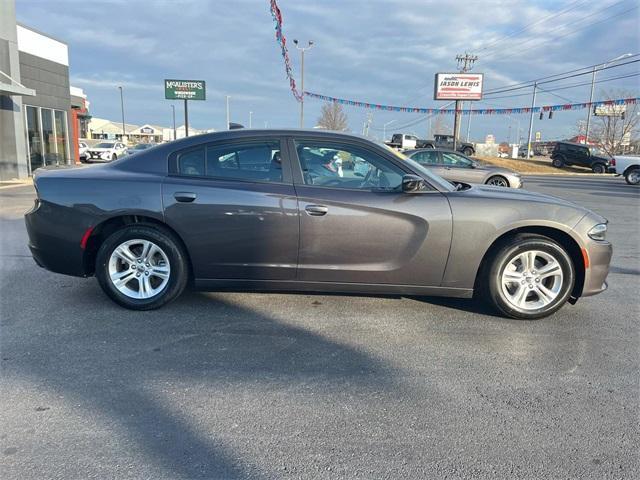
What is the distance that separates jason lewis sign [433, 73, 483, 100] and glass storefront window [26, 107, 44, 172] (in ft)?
94.0

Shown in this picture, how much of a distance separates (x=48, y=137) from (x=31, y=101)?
1.88 meters

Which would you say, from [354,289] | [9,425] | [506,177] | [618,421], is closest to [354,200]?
[354,289]

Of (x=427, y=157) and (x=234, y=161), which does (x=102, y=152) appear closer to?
(x=427, y=157)

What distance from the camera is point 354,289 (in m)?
4.00

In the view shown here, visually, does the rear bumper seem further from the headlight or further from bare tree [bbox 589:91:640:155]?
bare tree [bbox 589:91:640:155]

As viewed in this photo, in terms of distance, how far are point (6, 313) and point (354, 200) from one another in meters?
3.13

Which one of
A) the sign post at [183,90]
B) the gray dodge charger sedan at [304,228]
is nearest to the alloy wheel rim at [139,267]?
the gray dodge charger sedan at [304,228]

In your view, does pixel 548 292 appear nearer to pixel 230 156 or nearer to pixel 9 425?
pixel 230 156

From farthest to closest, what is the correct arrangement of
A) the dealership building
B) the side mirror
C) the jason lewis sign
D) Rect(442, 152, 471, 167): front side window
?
the jason lewis sign
the dealership building
Rect(442, 152, 471, 167): front side window
the side mirror

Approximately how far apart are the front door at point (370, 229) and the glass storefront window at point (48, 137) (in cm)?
1924

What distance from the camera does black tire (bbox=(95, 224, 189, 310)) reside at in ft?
13.1

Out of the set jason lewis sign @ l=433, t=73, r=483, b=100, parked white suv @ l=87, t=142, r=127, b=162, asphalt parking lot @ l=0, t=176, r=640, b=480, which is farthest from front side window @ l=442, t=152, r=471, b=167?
jason lewis sign @ l=433, t=73, r=483, b=100

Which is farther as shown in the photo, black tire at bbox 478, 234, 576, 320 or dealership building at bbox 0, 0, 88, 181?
dealership building at bbox 0, 0, 88, 181

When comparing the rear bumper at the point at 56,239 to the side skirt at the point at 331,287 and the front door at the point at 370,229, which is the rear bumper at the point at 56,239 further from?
the front door at the point at 370,229
